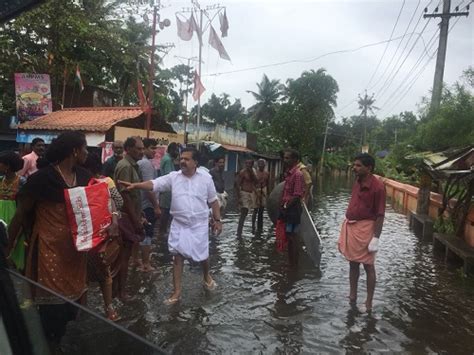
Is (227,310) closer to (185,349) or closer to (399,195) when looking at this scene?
(185,349)

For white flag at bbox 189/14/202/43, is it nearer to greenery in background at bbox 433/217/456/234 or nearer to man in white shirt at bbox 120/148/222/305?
greenery in background at bbox 433/217/456/234

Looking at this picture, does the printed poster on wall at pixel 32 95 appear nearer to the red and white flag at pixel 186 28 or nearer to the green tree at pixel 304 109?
the red and white flag at pixel 186 28

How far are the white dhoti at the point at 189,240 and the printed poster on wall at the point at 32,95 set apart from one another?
41.6ft

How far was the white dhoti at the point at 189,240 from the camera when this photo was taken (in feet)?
16.3

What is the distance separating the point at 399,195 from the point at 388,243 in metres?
11.0

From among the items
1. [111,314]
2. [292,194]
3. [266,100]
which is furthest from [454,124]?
[266,100]

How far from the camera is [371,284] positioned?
505 cm

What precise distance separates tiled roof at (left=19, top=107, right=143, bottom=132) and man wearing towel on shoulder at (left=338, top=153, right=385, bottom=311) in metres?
10.7

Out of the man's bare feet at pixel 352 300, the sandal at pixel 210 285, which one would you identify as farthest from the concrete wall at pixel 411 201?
the sandal at pixel 210 285

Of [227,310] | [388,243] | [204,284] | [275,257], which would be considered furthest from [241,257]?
[388,243]

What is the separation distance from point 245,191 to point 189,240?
4.65 m

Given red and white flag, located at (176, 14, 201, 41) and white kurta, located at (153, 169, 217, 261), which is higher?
red and white flag, located at (176, 14, 201, 41)

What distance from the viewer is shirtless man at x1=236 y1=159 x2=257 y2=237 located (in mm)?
9492

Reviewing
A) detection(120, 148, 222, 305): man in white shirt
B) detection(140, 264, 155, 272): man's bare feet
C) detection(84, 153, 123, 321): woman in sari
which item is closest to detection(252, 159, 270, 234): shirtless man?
detection(140, 264, 155, 272): man's bare feet
